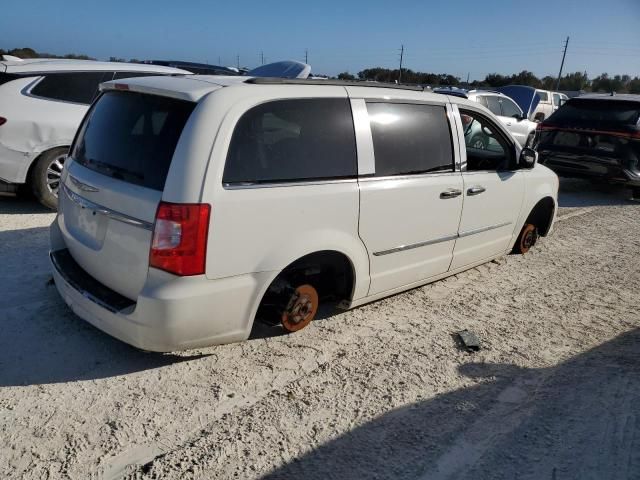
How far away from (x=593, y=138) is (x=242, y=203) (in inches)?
318

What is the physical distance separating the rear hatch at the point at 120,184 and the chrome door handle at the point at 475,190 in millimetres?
2458

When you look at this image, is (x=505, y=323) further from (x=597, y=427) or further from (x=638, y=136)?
(x=638, y=136)

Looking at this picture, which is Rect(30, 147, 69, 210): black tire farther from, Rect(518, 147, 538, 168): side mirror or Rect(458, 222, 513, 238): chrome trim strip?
Rect(518, 147, 538, 168): side mirror

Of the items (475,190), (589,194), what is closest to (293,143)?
(475,190)

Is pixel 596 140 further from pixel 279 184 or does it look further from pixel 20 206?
pixel 20 206

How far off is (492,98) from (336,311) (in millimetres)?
10969

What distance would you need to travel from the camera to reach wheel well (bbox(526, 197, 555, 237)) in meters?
5.72

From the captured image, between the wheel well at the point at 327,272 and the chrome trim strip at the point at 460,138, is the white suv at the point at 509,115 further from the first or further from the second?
the wheel well at the point at 327,272

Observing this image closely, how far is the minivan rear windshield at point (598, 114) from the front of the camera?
8.70 meters

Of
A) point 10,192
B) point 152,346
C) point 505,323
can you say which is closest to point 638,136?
point 505,323

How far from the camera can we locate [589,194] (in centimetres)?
980

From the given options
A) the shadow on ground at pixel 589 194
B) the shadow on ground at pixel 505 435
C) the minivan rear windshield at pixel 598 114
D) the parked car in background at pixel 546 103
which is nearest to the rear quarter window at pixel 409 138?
the shadow on ground at pixel 505 435

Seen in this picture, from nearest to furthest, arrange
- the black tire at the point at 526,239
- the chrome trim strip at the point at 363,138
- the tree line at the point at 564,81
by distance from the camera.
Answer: the chrome trim strip at the point at 363,138 → the black tire at the point at 526,239 → the tree line at the point at 564,81

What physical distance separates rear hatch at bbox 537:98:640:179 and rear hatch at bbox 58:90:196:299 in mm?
8058
